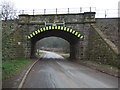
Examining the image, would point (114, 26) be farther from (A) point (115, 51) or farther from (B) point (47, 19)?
(B) point (47, 19)

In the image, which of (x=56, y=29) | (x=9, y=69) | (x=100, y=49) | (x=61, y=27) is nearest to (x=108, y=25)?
(x=100, y=49)

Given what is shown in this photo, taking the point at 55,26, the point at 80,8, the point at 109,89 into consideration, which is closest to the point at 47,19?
the point at 55,26

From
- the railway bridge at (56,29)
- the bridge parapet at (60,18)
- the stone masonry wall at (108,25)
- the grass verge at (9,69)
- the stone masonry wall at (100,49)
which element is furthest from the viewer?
the bridge parapet at (60,18)

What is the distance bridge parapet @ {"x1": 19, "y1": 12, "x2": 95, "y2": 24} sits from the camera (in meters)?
18.6

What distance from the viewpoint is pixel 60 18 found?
19406 millimetres

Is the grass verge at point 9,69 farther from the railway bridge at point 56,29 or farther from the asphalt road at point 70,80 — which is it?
the railway bridge at point 56,29

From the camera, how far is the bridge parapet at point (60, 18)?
18641 mm

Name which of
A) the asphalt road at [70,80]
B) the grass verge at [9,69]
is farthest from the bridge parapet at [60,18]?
the asphalt road at [70,80]

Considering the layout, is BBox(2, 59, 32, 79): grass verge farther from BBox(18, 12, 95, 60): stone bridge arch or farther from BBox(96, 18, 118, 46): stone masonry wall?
BBox(96, 18, 118, 46): stone masonry wall

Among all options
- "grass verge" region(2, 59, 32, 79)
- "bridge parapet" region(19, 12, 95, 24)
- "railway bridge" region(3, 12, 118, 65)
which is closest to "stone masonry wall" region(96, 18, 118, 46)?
"railway bridge" region(3, 12, 118, 65)

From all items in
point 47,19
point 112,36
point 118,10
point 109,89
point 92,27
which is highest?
point 118,10

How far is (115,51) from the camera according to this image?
11414 millimetres

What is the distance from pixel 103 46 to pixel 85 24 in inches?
227

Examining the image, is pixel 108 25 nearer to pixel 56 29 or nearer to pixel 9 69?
pixel 56 29
